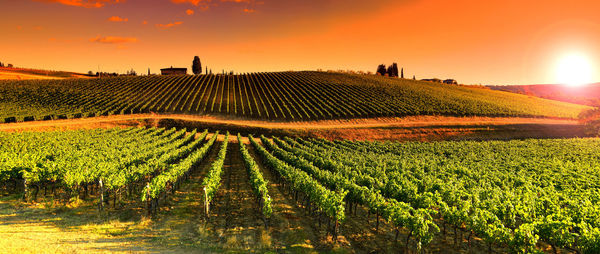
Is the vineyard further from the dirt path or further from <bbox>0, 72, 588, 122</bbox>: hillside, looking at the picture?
<bbox>0, 72, 588, 122</bbox>: hillside

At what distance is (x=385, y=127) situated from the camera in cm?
6894

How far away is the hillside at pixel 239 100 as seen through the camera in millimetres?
74125

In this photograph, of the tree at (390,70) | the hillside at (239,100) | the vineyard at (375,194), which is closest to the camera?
the vineyard at (375,194)

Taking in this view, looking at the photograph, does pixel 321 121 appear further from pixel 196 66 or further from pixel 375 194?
pixel 196 66

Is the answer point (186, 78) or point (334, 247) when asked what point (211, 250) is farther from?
point (186, 78)

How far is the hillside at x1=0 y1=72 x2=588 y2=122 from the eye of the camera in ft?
243

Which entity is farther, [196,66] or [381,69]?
[381,69]

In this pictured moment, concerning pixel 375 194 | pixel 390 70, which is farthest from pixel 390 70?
pixel 375 194

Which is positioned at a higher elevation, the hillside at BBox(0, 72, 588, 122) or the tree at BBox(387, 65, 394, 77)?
the tree at BBox(387, 65, 394, 77)

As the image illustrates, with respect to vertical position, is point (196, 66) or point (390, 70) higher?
point (196, 66)

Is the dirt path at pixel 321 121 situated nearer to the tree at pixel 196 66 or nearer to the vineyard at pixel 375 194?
the vineyard at pixel 375 194

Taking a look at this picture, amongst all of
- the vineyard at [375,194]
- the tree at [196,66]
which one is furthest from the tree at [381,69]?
the vineyard at [375,194]

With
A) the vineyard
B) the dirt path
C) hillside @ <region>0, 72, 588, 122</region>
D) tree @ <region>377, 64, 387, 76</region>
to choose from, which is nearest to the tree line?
tree @ <region>377, 64, 387, 76</region>

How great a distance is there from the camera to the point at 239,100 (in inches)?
3543
